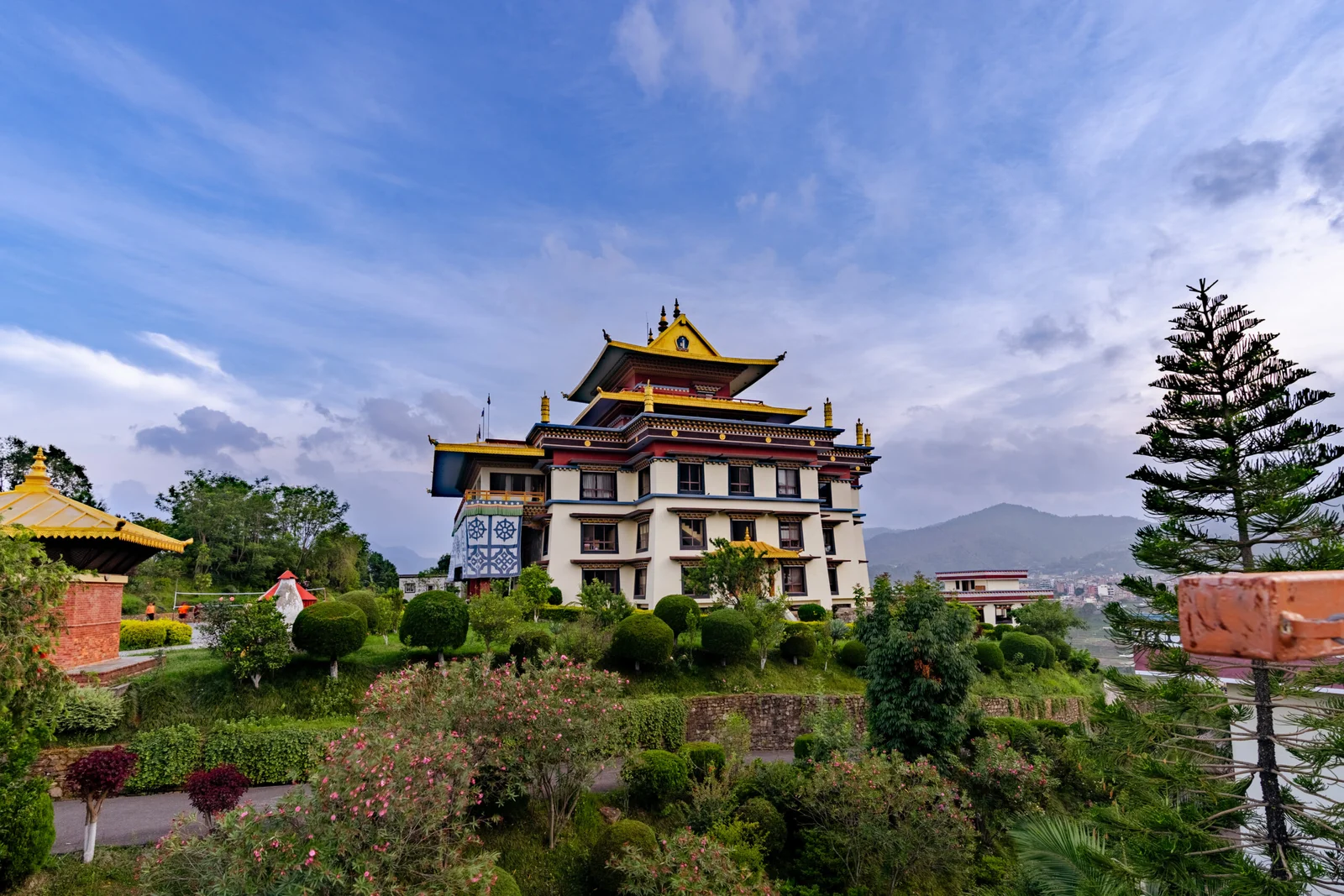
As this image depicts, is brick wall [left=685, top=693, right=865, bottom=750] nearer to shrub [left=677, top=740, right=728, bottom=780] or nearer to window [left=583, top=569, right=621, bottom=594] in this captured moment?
shrub [left=677, top=740, right=728, bottom=780]

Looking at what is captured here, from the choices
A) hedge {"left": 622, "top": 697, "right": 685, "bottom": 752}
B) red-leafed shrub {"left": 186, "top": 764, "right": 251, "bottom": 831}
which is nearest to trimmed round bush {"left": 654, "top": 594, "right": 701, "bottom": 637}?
hedge {"left": 622, "top": 697, "right": 685, "bottom": 752}

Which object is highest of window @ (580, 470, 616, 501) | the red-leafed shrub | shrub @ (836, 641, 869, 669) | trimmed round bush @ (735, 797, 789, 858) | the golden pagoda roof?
window @ (580, 470, 616, 501)

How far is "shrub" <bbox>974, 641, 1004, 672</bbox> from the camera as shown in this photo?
25.4 meters

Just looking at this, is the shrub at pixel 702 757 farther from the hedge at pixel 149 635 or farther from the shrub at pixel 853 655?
the hedge at pixel 149 635

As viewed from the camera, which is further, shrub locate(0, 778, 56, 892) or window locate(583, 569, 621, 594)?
window locate(583, 569, 621, 594)

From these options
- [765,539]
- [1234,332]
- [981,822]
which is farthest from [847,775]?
[765,539]

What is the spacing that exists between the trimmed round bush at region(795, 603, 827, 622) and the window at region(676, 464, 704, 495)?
660cm

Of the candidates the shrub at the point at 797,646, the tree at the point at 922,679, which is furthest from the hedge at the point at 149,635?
the tree at the point at 922,679

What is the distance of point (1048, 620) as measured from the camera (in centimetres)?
3394

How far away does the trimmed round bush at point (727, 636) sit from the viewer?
70.5 ft

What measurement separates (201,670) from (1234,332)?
2052cm

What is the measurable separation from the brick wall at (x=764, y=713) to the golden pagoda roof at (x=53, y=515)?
1419 centimetres

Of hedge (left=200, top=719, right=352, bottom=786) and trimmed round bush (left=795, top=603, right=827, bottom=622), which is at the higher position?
trimmed round bush (left=795, top=603, right=827, bottom=622)

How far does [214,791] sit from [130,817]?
3.64 m
